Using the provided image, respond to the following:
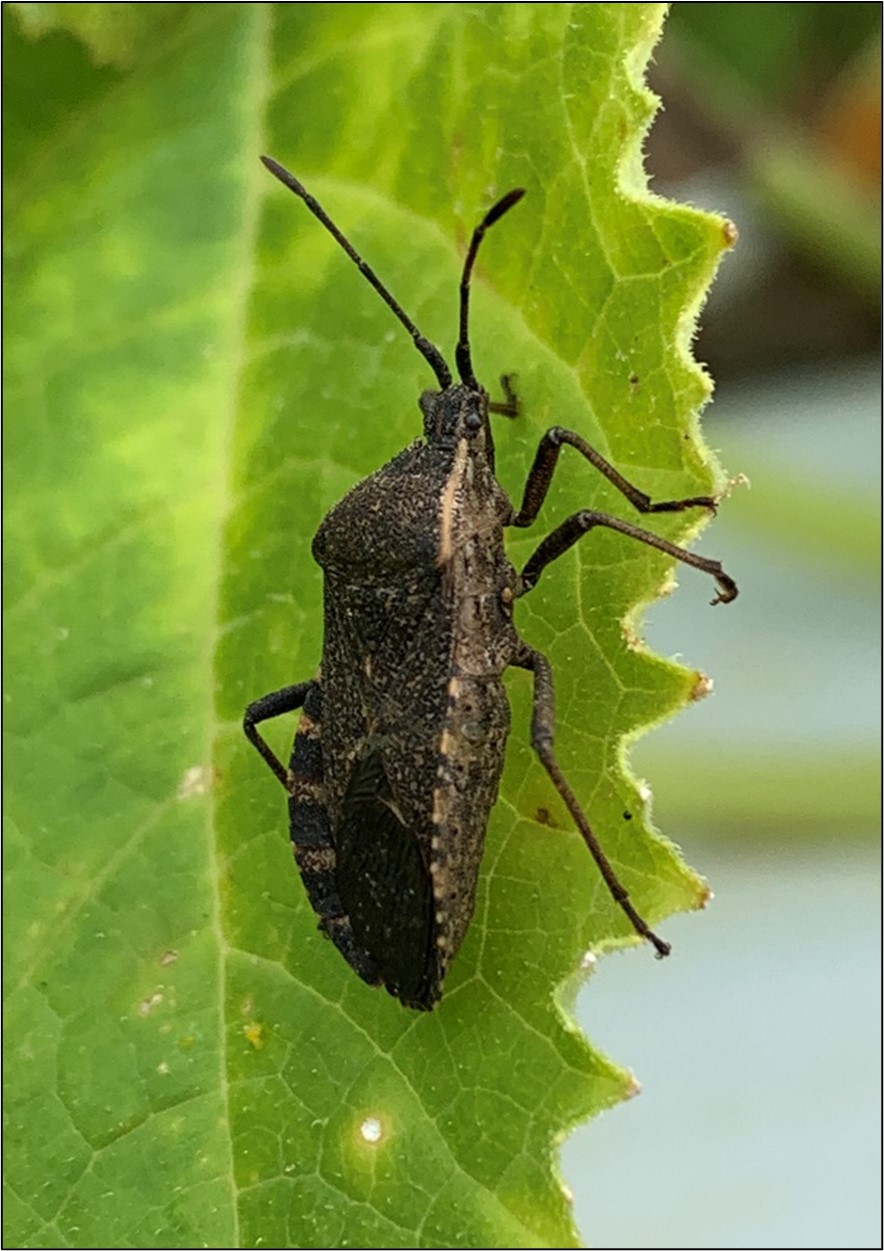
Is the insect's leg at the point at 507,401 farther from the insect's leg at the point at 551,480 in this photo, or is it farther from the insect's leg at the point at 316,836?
the insect's leg at the point at 316,836

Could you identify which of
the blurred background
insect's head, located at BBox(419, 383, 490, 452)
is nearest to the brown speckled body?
insect's head, located at BBox(419, 383, 490, 452)

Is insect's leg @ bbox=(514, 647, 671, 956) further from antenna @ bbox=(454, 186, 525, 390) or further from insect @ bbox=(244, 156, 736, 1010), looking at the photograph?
antenna @ bbox=(454, 186, 525, 390)

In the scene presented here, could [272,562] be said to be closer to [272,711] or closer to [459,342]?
[272,711]

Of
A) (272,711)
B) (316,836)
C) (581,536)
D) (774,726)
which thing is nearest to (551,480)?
(581,536)

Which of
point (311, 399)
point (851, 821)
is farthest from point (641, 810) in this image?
point (851, 821)

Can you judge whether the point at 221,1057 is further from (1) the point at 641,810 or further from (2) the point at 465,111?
(2) the point at 465,111

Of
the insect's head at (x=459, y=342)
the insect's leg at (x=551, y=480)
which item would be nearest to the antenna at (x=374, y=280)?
the insect's head at (x=459, y=342)
